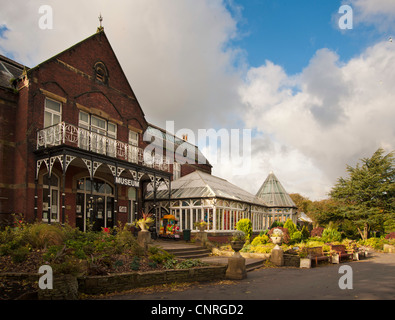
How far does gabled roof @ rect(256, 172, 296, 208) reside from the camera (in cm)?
3412

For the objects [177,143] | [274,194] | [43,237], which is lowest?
[43,237]

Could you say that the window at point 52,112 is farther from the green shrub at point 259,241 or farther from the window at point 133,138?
the green shrub at point 259,241

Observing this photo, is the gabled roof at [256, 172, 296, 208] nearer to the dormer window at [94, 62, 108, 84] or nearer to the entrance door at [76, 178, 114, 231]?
the entrance door at [76, 178, 114, 231]

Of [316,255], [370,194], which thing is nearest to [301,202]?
[370,194]

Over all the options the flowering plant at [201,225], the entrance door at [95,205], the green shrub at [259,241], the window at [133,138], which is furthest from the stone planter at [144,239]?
the window at [133,138]

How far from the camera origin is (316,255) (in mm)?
15617

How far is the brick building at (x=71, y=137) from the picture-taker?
1507cm

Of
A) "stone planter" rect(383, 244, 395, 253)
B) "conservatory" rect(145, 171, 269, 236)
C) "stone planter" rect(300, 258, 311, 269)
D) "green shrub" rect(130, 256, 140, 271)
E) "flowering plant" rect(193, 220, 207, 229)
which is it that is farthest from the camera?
"stone planter" rect(383, 244, 395, 253)

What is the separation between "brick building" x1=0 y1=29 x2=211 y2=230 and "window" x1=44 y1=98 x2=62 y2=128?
5 centimetres

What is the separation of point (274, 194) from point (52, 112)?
2487 centimetres

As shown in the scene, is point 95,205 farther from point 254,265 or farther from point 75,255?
point 75,255

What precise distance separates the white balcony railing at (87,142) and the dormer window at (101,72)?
383 centimetres

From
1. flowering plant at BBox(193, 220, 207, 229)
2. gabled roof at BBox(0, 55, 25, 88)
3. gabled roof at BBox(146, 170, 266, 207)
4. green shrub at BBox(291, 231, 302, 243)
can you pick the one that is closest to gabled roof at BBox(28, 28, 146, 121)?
gabled roof at BBox(0, 55, 25, 88)
